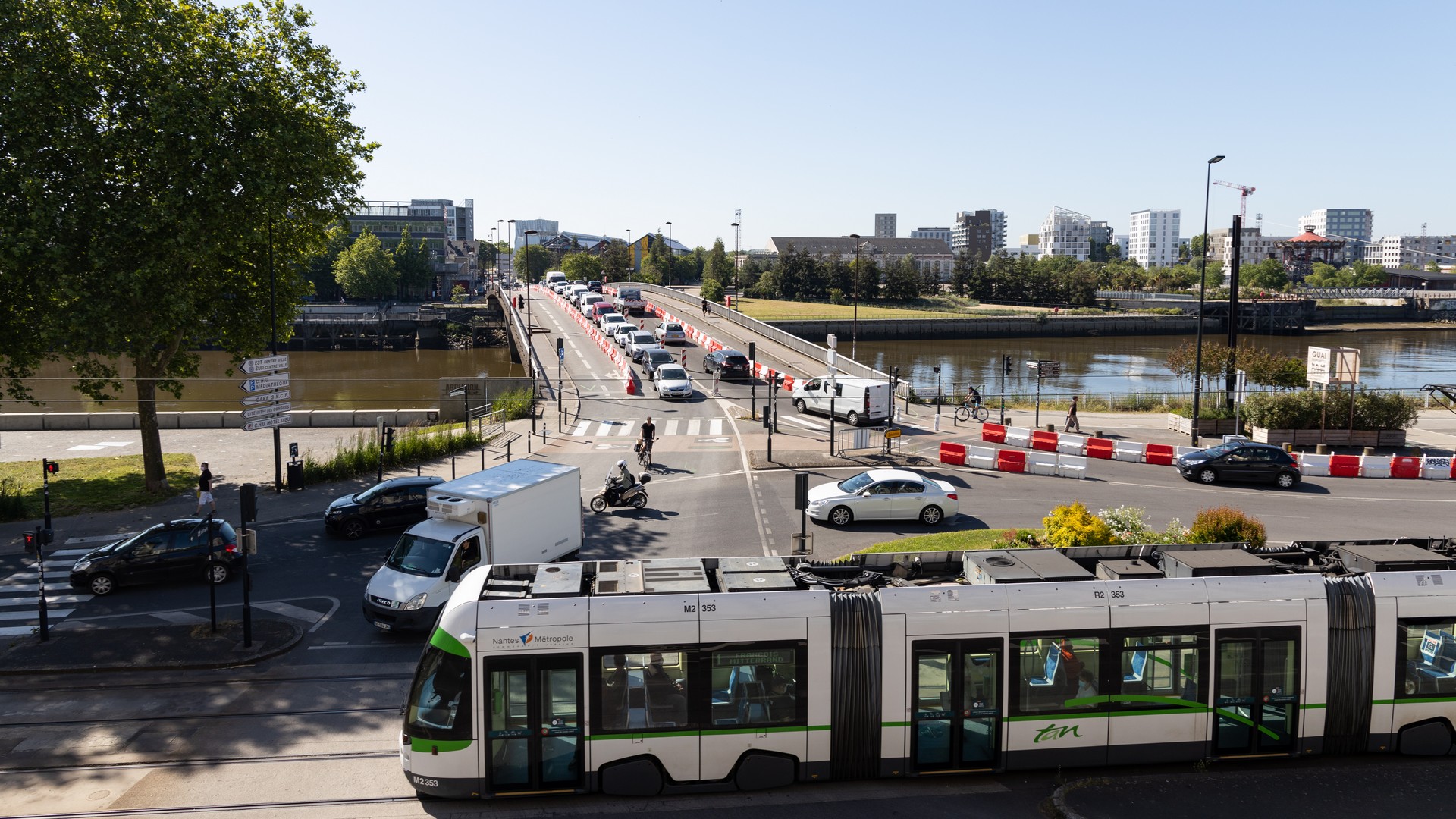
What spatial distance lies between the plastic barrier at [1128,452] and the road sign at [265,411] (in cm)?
2656

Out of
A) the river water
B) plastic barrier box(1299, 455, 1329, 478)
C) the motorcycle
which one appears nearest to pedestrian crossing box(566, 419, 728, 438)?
the motorcycle

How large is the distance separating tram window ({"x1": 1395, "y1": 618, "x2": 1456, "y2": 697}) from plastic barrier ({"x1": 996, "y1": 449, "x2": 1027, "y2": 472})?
1912cm

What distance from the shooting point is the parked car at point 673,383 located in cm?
4441

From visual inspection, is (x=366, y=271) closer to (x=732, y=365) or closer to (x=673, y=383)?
(x=732, y=365)

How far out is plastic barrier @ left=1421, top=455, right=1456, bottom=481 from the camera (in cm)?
3038

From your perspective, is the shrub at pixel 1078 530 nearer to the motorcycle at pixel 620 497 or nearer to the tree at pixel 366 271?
the motorcycle at pixel 620 497

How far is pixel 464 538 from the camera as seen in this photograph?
17.5 meters

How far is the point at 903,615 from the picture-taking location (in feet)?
35.4

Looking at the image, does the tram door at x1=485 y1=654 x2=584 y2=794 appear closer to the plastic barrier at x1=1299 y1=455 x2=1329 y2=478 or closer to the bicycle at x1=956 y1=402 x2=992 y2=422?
the plastic barrier at x1=1299 y1=455 x2=1329 y2=478

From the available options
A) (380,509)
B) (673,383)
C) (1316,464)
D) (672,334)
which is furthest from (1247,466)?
(672,334)

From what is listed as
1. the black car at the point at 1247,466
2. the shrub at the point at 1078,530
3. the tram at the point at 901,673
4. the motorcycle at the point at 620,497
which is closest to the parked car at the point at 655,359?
the motorcycle at the point at 620,497

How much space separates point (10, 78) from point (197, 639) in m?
17.7

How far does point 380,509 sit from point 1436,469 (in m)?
32.0

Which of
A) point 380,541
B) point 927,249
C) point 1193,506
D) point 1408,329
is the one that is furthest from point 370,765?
point 927,249
